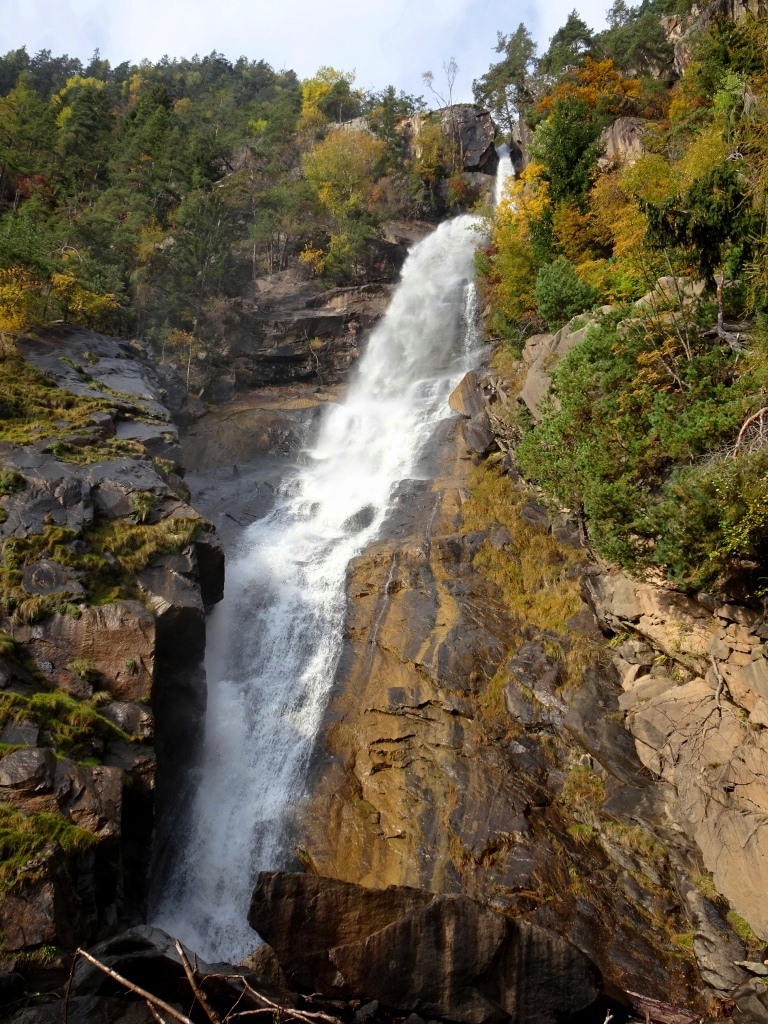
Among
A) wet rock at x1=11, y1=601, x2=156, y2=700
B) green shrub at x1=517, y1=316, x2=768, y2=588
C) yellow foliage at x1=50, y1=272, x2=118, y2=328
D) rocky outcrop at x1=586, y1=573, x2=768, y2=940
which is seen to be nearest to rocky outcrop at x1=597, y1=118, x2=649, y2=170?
green shrub at x1=517, y1=316, x2=768, y2=588

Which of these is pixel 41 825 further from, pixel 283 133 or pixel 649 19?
pixel 283 133

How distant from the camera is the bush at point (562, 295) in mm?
18703

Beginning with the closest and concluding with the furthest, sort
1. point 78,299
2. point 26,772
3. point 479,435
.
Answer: point 26,772 → point 479,435 → point 78,299

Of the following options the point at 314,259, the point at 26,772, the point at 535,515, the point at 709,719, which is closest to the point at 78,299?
the point at 314,259

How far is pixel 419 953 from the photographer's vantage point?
7.76 m

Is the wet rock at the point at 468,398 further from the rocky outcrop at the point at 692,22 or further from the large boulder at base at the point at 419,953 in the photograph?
the rocky outcrop at the point at 692,22

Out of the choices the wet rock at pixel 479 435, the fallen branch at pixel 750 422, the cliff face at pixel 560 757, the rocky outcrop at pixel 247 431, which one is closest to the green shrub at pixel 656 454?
the fallen branch at pixel 750 422

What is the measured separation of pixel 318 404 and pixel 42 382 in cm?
1299

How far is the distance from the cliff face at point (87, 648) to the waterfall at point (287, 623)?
1.23m

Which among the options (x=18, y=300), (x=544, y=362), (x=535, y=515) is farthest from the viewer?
(x=18, y=300)

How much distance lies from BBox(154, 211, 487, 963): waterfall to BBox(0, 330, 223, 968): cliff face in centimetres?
123

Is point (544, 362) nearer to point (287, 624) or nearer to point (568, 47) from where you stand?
point (287, 624)

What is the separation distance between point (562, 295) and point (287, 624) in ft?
45.0

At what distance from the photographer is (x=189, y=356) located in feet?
96.4
